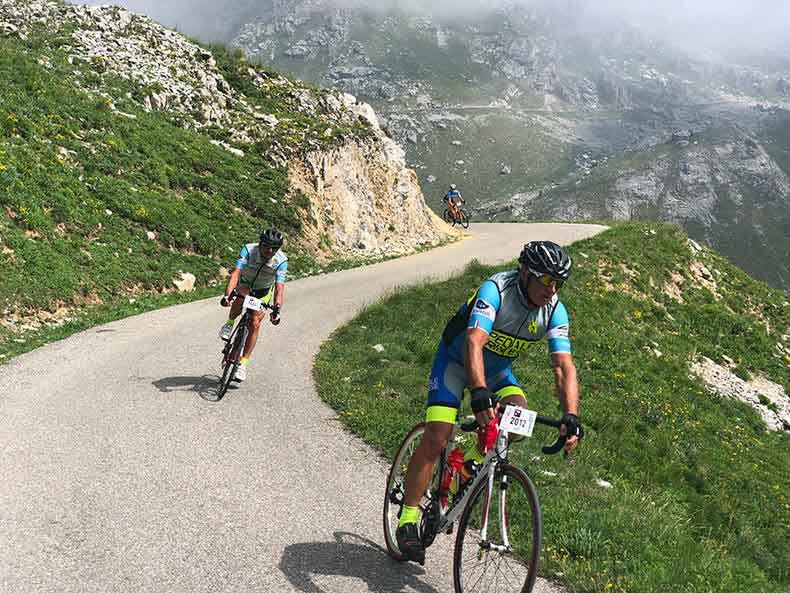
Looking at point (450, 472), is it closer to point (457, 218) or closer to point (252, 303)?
point (252, 303)

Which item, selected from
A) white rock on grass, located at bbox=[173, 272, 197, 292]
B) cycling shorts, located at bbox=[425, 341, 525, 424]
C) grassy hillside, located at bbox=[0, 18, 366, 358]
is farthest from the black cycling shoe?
white rock on grass, located at bbox=[173, 272, 197, 292]

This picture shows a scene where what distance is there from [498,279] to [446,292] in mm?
14381

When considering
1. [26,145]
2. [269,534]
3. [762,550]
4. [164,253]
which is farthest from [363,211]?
[269,534]

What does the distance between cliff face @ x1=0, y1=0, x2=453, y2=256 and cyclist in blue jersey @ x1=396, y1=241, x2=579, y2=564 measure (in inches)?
901

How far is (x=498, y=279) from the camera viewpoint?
539 centimetres

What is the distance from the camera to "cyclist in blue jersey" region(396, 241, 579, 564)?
507 cm

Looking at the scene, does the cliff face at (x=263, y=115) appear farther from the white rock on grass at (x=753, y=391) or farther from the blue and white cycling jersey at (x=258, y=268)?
the blue and white cycling jersey at (x=258, y=268)

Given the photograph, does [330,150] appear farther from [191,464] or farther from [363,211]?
[191,464]

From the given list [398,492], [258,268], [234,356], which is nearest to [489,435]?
[398,492]

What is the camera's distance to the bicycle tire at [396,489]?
227 inches

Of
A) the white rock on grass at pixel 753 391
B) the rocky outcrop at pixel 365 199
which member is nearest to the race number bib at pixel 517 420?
the white rock on grass at pixel 753 391

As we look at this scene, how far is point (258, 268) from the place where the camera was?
1138 centimetres

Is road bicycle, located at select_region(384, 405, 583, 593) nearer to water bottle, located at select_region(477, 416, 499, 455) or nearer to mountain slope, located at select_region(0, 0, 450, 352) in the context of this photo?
water bottle, located at select_region(477, 416, 499, 455)

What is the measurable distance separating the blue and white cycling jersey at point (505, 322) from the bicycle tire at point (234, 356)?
6.03m
